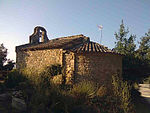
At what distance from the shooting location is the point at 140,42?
23422 millimetres

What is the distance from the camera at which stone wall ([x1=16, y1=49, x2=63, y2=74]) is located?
1035 cm

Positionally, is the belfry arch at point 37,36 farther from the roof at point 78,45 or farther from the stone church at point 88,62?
the stone church at point 88,62

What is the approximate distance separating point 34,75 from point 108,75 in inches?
223

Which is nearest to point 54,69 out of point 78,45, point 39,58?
point 39,58

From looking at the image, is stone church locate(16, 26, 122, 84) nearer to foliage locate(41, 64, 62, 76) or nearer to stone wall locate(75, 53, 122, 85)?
stone wall locate(75, 53, 122, 85)

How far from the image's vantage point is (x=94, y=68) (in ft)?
27.1

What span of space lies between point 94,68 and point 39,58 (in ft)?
21.8

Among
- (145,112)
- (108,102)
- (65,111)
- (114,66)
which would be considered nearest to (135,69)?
(114,66)

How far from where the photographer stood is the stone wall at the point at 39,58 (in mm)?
10352

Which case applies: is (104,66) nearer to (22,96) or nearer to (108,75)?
(108,75)

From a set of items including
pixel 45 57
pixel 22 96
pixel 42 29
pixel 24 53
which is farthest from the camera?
pixel 42 29

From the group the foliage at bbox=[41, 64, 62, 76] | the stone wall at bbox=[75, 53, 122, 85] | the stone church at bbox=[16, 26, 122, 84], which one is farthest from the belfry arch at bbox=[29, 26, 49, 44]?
the stone wall at bbox=[75, 53, 122, 85]

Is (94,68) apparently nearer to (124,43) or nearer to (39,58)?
(39,58)

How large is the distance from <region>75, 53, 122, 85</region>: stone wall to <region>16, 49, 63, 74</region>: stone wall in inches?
89.3
